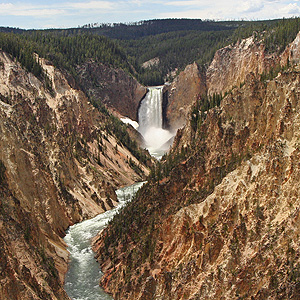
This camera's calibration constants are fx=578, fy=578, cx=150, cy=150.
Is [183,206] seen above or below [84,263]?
above

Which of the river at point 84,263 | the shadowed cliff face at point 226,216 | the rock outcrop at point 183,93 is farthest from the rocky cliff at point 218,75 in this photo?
the shadowed cliff face at point 226,216

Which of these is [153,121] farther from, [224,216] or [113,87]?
[224,216]

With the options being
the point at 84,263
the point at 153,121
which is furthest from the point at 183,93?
the point at 84,263

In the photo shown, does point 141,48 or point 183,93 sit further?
point 141,48

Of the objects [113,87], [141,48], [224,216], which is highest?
[141,48]

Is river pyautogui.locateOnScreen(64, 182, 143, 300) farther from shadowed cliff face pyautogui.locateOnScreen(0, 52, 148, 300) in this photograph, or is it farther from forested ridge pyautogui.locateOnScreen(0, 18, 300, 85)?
forested ridge pyautogui.locateOnScreen(0, 18, 300, 85)

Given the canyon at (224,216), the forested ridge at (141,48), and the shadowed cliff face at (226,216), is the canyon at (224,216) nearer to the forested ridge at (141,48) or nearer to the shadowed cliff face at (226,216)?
the shadowed cliff face at (226,216)

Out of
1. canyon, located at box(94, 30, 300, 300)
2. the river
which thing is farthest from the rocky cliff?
canyon, located at box(94, 30, 300, 300)
